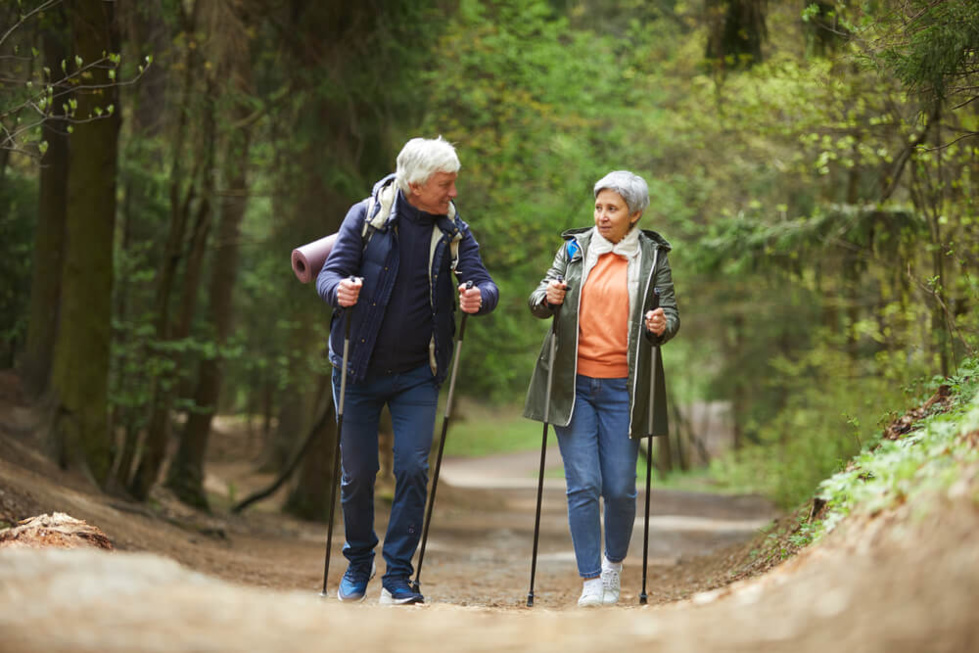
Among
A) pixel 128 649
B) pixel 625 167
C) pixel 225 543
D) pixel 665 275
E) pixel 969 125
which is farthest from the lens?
pixel 625 167

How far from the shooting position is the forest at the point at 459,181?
28.7 feet

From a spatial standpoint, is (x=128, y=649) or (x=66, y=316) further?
(x=66, y=316)

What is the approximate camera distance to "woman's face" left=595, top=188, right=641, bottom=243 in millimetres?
5590

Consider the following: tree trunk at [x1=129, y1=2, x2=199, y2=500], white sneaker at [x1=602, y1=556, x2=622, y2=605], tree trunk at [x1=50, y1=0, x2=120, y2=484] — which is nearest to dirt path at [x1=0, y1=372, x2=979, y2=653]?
white sneaker at [x1=602, y1=556, x2=622, y2=605]

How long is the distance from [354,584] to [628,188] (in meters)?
2.59

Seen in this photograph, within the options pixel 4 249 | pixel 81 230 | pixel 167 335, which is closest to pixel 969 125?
pixel 81 230

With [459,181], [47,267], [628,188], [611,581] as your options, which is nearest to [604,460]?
[611,581]

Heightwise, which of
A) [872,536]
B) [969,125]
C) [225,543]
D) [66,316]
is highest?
[969,125]

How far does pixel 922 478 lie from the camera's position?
350cm

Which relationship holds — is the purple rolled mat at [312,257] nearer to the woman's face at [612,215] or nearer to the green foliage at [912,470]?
→ the woman's face at [612,215]

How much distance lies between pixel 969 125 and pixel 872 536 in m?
7.06

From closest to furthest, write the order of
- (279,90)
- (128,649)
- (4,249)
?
(128,649), (279,90), (4,249)

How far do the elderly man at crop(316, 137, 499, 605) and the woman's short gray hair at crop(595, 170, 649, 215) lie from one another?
846 mm

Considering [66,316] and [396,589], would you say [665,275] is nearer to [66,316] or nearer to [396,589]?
[396,589]
